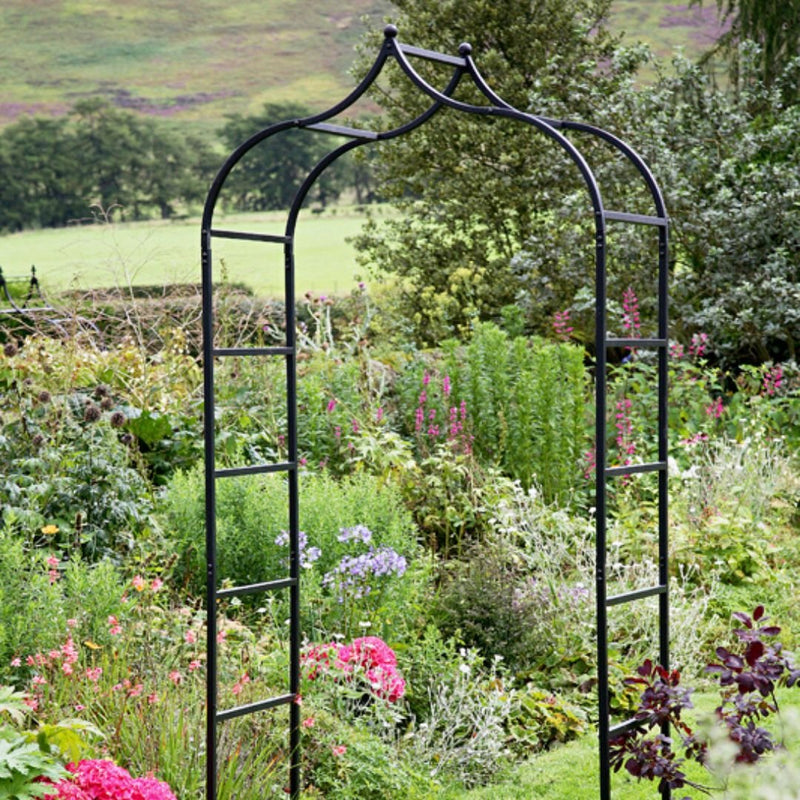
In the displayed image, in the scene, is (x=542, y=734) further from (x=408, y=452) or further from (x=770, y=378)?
(x=770, y=378)

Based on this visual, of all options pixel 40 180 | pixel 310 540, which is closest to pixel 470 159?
pixel 310 540

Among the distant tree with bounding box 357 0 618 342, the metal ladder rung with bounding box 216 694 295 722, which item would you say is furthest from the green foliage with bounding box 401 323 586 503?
the distant tree with bounding box 357 0 618 342

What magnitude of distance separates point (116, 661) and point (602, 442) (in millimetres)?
1676

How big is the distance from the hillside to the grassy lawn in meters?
28.6

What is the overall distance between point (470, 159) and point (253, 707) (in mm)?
9519

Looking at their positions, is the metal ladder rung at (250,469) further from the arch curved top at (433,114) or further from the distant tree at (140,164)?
the distant tree at (140,164)

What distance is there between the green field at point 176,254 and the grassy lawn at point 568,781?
173 inches

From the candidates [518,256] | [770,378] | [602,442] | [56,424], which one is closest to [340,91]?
[518,256]

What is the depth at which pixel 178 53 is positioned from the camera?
1420 inches

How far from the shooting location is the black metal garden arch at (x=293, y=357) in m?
2.66

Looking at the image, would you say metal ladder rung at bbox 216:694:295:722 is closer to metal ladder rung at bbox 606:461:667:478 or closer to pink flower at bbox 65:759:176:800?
pink flower at bbox 65:759:176:800

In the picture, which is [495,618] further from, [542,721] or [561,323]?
[561,323]

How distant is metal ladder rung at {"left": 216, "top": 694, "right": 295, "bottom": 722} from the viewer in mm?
2996

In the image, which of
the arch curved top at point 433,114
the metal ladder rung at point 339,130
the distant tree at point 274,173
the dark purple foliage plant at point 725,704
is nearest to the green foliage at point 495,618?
the dark purple foliage plant at point 725,704
